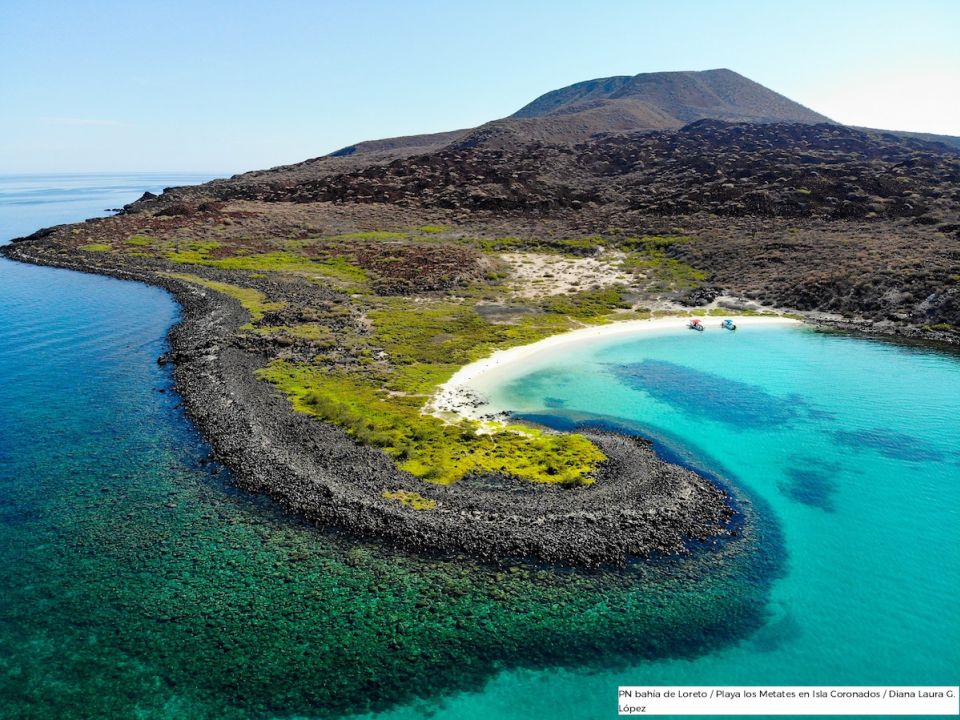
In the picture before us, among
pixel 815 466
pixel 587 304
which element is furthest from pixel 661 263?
pixel 815 466

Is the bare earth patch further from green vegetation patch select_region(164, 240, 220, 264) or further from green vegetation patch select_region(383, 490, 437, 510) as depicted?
green vegetation patch select_region(164, 240, 220, 264)

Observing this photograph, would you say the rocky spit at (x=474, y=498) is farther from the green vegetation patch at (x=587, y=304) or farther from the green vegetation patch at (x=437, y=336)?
the green vegetation patch at (x=587, y=304)

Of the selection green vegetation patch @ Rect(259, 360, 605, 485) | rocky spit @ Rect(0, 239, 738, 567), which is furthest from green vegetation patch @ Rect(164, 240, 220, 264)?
green vegetation patch @ Rect(259, 360, 605, 485)

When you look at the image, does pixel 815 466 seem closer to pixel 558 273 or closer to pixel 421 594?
pixel 421 594

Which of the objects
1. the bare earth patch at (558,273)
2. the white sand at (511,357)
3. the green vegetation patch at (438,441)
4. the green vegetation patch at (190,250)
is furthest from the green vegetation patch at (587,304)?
the green vegetation patch at (190,250)

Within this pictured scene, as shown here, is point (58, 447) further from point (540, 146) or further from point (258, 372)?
point (540, 146)

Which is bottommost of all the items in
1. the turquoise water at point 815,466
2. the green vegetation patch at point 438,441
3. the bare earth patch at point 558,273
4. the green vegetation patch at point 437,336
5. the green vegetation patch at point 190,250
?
the turquoise water at point 815,466
